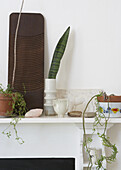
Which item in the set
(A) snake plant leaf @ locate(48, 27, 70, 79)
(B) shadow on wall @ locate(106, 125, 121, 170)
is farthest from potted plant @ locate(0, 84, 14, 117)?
(B) shadow on wall @ locate(106, 125, 121, 170)

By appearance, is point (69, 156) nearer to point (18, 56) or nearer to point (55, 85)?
point (55, 85)

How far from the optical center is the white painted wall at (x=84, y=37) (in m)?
1.27

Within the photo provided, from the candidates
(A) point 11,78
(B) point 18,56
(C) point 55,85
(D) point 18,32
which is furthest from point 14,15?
(C) point 55,85

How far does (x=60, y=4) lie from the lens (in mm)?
1284

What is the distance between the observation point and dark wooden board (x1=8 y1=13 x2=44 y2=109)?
1.22 metres

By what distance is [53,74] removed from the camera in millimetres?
1202

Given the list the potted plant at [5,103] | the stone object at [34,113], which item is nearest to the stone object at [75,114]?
the stone object at [34,113]

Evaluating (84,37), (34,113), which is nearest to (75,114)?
(34,113)

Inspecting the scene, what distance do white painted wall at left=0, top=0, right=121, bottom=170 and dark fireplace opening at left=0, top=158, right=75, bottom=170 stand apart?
1.30 feet

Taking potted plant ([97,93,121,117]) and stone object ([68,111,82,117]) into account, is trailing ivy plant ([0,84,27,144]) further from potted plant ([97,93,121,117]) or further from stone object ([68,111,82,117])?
potted plant ([97,93,121,117])

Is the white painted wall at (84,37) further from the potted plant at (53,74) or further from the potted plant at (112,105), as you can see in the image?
the potted plant at (112,105)

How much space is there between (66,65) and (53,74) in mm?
115

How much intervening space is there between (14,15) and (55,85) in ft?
1.46

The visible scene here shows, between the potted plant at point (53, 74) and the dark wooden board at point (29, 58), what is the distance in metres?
0.06
